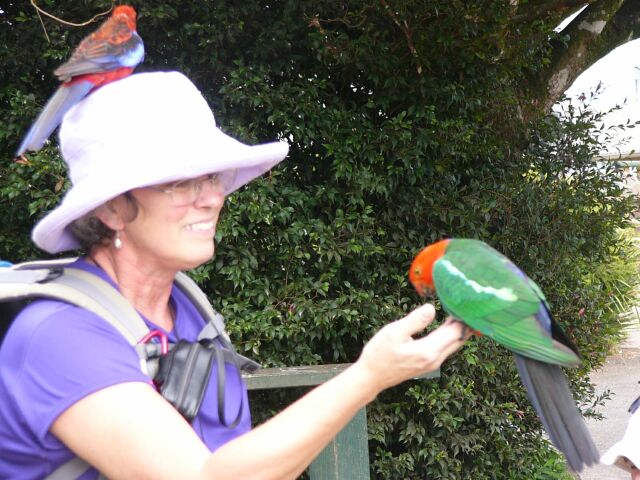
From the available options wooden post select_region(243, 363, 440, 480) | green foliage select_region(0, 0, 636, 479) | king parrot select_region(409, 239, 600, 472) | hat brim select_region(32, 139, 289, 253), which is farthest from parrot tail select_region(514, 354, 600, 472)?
green foliage select_region(0, 0, 636, 479)

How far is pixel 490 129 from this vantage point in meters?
5.25

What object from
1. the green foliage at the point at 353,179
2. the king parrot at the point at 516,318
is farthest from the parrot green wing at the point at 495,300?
the green foliage at the point at 353,179

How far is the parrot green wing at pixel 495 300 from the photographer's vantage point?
5.33 ft

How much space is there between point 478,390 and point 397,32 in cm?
233

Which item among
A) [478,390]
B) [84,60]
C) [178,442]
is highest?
[84,60]

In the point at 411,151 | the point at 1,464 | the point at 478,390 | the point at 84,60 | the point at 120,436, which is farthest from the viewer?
the point at 478,390

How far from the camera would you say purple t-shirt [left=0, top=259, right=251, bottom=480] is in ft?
4.83

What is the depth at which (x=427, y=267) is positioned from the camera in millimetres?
1766

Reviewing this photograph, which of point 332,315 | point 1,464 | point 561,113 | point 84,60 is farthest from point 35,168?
point 561,113

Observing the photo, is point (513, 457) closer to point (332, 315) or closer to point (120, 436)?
point (332, 315)

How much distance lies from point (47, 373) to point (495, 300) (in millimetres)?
911

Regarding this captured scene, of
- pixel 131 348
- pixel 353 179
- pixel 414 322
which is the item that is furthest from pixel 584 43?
pixel 131 348

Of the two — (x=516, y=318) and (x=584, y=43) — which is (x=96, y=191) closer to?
(x=516, y=318)

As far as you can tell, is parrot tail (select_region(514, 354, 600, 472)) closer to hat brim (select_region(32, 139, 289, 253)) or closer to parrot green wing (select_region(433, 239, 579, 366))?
parrot green wing (select_region(433, 239, 579, 366))
